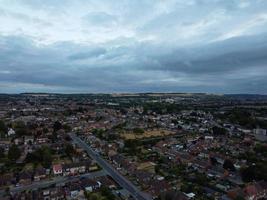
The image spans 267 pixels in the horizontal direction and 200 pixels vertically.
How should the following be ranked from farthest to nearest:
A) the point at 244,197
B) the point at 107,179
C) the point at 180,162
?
the point at 180,162 → the point at 107,179 → the point at 244,197

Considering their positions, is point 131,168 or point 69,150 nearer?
point 131,168

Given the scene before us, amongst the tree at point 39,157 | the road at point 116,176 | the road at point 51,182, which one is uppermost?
the tree at point 39,157

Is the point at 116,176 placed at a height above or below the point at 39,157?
below

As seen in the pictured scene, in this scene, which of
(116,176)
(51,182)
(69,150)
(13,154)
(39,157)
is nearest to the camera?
(51,182)

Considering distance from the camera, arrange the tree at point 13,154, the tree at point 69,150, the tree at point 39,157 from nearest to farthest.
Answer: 1. the tree at point 39,157
2. the tree at point 13,154
3. the tree at point 69,150

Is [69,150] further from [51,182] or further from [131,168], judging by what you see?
[131,168]

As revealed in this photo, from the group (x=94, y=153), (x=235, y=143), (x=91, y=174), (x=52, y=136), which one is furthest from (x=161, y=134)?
(x=91, y=174)

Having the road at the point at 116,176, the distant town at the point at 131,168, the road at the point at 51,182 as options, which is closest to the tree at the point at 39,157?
the distant town at the point at 131,168

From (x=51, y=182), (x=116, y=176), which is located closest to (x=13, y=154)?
(x=51, y=182)

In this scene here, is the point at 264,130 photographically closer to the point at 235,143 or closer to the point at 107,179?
the point at 235,143

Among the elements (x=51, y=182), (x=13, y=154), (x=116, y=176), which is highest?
(x=13, y=154)

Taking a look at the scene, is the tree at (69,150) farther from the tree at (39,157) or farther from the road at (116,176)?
the tree at (39,157)
